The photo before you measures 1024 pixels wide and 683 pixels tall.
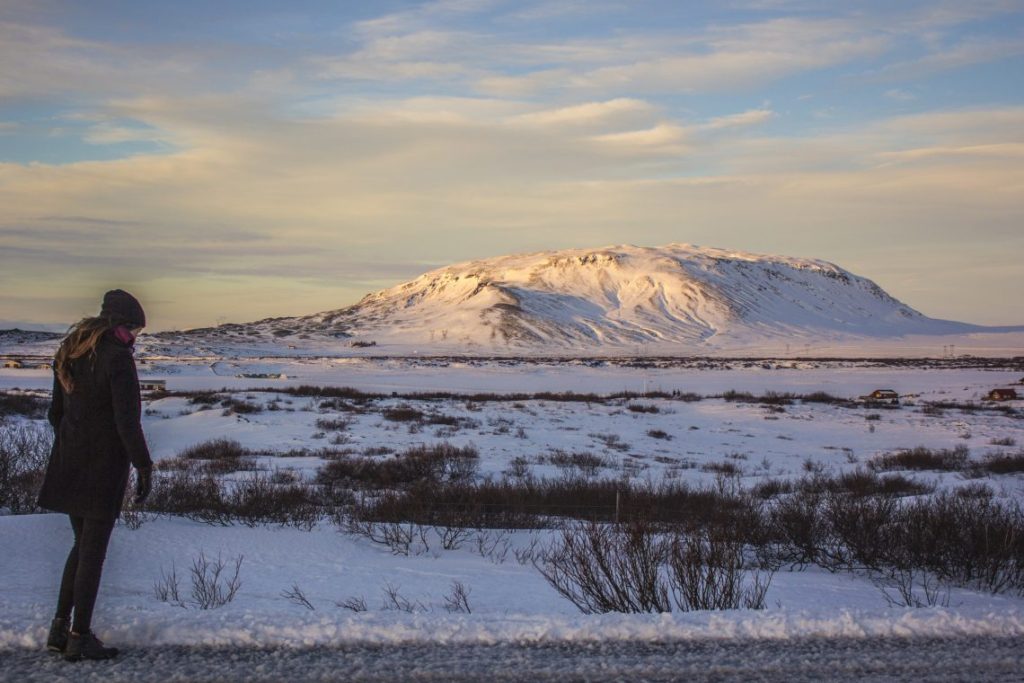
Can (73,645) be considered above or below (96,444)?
below

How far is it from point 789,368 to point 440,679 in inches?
3130

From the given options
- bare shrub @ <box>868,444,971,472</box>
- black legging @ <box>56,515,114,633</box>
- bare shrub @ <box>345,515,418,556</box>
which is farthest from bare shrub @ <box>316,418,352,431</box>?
black legging @ <box>56,515,114,633</box>

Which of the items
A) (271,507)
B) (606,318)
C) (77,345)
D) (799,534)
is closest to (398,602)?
A: (77,345)

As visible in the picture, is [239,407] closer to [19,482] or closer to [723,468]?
[723,468]

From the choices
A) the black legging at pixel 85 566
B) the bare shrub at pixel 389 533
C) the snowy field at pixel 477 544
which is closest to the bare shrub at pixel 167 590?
the snowy field at pixel 477 544

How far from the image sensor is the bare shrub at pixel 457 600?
548 cm

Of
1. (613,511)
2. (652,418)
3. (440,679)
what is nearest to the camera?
(440,679)

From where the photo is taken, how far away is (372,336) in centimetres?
15225

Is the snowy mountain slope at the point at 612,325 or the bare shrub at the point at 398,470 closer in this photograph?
the bare shrub at the point at 398,470

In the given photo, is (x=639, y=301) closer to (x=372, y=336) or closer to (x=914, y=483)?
(x=372, y=336)

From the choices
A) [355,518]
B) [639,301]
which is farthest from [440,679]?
[639,301]

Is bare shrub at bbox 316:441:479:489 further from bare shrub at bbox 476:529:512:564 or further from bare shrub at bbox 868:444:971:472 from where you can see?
bare shrub at bbox 868:444:971:472

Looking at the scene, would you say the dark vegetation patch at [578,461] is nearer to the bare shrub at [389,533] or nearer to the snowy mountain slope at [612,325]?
the bare shrub at [389,533]

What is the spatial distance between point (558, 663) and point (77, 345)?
9.14 ft
